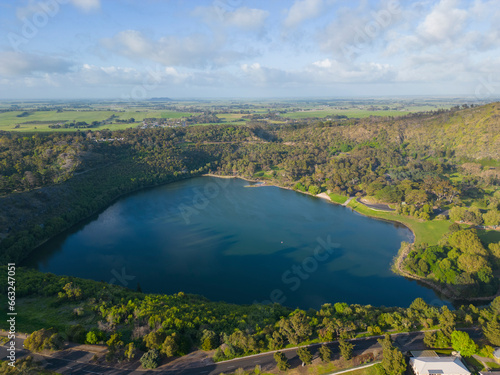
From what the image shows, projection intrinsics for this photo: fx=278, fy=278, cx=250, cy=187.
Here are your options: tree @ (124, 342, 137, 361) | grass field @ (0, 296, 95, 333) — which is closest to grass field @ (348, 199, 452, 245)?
tree @ (124, 342, 137, 361)

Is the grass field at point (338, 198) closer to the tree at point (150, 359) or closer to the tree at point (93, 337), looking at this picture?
the tree at point (150, 359)

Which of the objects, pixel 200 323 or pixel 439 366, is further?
pixel 200 323

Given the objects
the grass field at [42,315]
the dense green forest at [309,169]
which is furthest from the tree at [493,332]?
the grass field at [42,315]

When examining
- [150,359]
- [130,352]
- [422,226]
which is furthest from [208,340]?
[422,226]

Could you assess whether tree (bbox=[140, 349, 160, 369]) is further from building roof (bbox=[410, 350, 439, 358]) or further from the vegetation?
building roof (bbox=[410, 350, 439, 358])

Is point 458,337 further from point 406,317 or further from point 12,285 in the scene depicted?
point 12,285

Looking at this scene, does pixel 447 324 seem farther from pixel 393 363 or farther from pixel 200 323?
pixel 200 323
